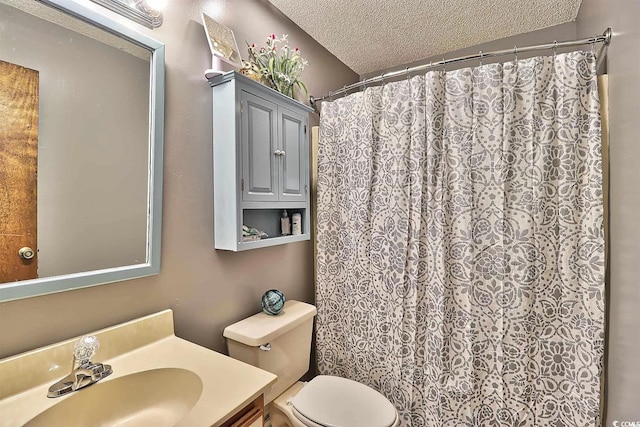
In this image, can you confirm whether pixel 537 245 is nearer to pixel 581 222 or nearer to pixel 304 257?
pixel 581 222

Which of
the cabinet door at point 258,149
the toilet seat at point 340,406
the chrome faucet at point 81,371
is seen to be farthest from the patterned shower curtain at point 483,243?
the chrome faucet at point 81,371

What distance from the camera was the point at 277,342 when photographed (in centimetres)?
143

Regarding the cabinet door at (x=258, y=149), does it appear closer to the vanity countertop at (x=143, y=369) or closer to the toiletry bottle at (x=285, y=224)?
the toiletry bottle at (x=285, y=224)

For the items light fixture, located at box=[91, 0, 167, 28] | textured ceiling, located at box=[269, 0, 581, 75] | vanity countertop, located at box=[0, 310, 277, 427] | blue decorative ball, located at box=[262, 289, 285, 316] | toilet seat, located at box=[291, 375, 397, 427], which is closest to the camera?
vanity countertop, located at box=[0, 310, 277, 427]

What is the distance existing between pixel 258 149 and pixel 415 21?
1.29 metres

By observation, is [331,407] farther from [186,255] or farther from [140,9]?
[140,9]

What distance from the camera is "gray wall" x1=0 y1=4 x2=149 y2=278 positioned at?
0.87 m

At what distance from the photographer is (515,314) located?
1.39 meters

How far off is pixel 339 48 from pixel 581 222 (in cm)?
177

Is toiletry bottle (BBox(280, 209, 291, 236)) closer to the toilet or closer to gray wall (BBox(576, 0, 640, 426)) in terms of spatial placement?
the toilet

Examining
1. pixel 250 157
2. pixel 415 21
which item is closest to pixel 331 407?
pixel 250 157

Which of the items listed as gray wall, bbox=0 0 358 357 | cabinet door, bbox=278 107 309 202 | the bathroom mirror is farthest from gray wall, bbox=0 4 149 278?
cabinet door, bbox=278 107 309 202

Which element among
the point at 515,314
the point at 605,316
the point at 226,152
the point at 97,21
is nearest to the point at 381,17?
the point at 226,152

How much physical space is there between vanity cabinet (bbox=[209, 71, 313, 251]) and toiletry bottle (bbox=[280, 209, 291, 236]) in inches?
3.0
